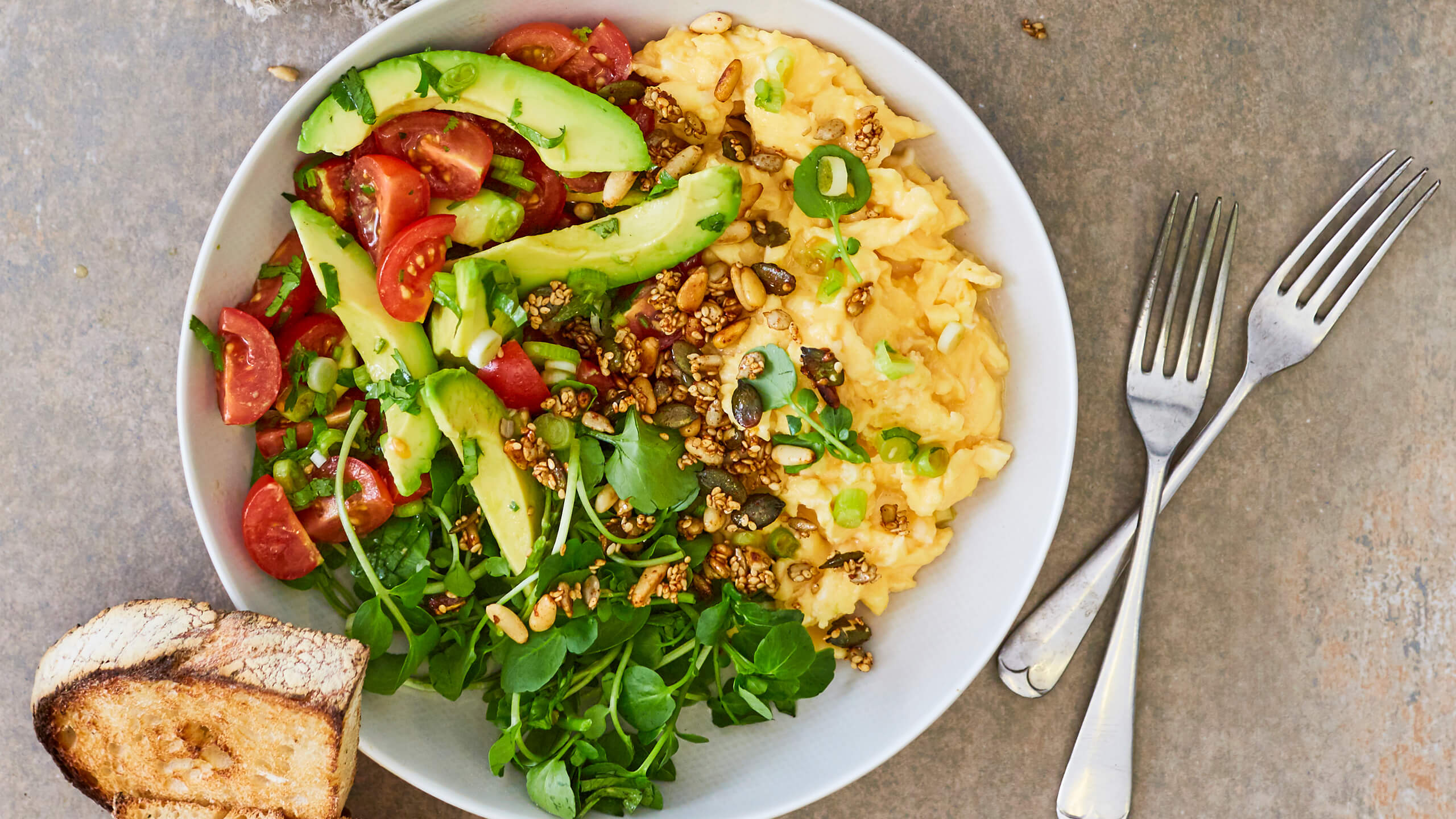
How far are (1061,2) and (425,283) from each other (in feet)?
5.84

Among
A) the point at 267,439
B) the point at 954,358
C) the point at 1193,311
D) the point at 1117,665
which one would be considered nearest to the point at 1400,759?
the point at 1117,665

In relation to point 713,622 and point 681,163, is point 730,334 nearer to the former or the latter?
point 681,163

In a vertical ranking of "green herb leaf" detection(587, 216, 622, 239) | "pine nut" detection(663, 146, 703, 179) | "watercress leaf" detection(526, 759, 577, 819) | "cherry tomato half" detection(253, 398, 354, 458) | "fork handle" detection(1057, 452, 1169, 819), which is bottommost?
"fork handle" detection(1057, 452, 1169, 819)

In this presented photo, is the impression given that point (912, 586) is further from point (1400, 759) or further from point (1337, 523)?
point (1400, 759)

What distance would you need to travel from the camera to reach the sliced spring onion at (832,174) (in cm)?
185

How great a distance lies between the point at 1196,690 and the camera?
94.7 inches

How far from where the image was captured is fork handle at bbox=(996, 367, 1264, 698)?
2285mm

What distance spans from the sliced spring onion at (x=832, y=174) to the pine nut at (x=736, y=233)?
186mm

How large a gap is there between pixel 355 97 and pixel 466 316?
517 millimetres

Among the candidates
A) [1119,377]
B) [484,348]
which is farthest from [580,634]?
[1119,377]

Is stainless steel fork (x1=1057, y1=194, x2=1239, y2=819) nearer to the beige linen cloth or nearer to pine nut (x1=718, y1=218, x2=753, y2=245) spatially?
pine nut (x1=718, y1=218, x2=753, y2=245)

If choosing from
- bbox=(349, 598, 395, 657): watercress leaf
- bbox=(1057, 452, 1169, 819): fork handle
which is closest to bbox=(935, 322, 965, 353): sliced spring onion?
bbox=(1057, 452, 1169, 819): fork handle

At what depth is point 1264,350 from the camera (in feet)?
7.48

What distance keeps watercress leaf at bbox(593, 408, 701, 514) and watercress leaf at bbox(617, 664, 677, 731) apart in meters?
→ 0.39
